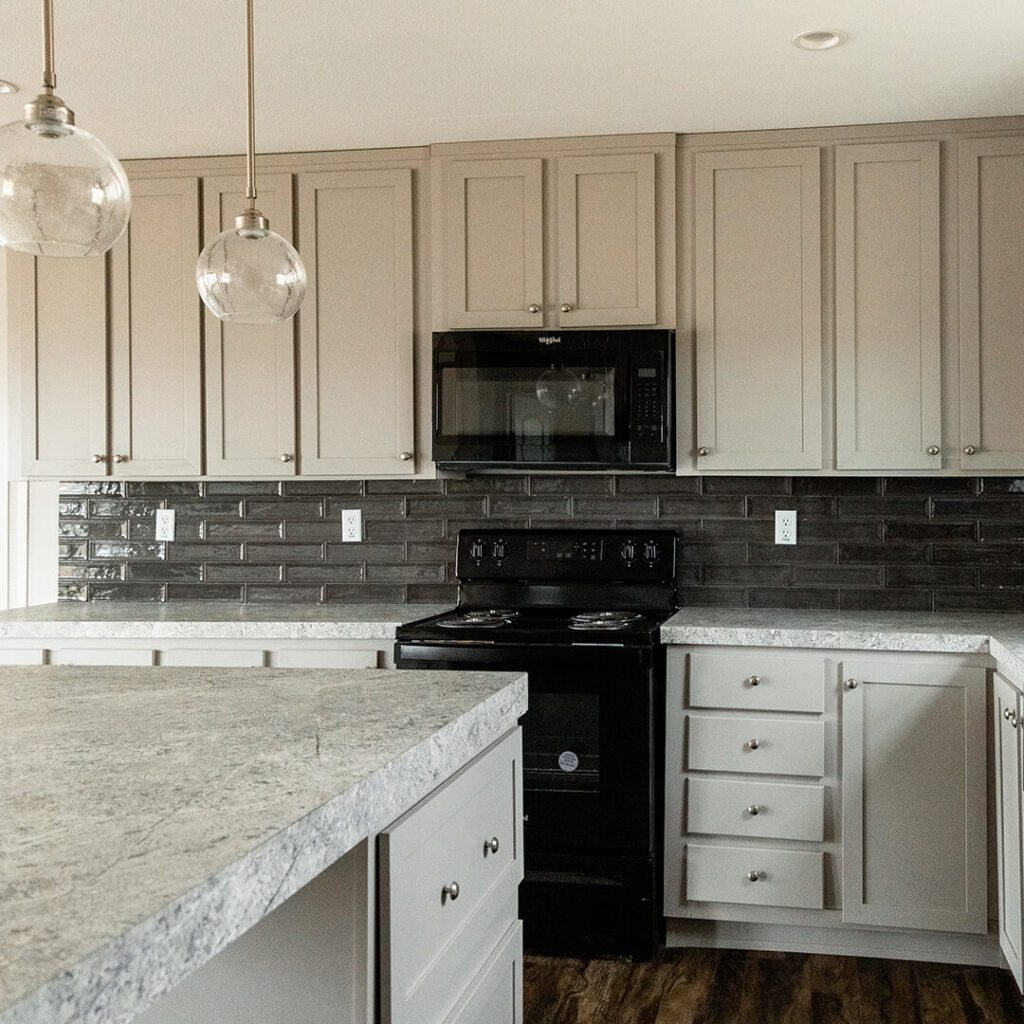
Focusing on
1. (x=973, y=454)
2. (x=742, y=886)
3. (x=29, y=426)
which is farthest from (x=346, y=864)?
(x=29, y=426)

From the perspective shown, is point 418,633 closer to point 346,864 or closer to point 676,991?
point 676,991

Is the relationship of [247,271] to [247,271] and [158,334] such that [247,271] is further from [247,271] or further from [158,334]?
[158,334]

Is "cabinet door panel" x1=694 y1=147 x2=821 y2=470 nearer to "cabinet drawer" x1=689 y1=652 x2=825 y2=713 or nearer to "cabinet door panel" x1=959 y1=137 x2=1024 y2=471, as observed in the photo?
"cabinet door panel" x1=959 y1=137 x2=1024 y2=471

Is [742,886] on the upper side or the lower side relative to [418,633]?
lower

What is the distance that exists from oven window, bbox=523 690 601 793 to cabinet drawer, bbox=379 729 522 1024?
1271 millimetres

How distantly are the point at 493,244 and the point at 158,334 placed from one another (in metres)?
1.12

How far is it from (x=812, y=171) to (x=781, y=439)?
79 centimetres

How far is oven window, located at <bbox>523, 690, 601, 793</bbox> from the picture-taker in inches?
122

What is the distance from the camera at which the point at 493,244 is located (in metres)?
3.56

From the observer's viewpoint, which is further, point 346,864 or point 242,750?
point 242,750

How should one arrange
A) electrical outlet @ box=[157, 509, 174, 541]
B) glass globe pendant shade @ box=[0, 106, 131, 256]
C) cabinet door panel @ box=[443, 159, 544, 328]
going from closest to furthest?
glass globe pendant shade @ box=[0, 106, 131, 256] < cabinet door panel @ box=[443, 159, 544, 328] < electrical outlet @ box=[157, 509, 174, 541]

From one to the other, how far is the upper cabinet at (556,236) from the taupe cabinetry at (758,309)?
0.13m

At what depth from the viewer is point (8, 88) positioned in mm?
3133

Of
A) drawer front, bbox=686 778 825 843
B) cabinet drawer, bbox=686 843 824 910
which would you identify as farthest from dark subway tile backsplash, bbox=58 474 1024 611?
cabinet drawer, bbox=686 843 824 910
